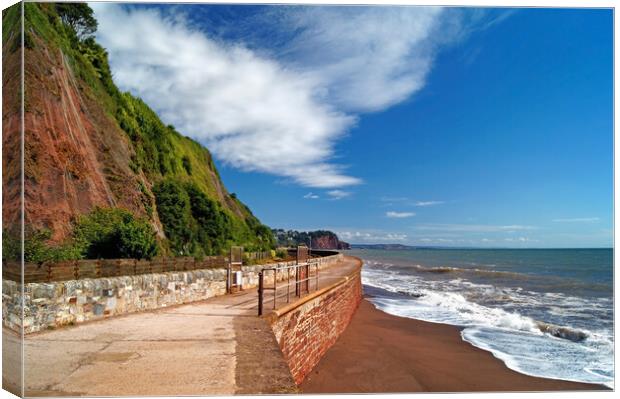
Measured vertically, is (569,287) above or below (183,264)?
below

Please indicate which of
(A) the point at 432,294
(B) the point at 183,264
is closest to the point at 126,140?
(B) the point at 183,264

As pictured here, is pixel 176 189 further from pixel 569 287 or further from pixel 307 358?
pixel 569 287

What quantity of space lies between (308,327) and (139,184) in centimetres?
959

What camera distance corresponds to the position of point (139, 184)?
16234 millimetres

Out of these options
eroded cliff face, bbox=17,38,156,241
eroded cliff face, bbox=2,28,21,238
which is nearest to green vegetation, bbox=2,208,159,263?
eroded cliff face, bbox=17,38,156,241

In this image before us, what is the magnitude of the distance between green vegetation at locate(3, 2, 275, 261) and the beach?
568 cm

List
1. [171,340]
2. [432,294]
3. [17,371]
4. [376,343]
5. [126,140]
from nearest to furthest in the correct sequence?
[17,371] < [171,340] < [376,343] < [126,140] < [432,294]

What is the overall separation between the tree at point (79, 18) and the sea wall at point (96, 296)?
1176 centimetres

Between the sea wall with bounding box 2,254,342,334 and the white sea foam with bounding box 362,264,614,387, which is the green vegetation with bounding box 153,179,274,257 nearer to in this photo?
the sea wall with bounding box 2,254,342,334

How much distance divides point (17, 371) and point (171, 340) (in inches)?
76.5

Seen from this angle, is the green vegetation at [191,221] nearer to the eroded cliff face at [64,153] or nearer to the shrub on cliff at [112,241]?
the eroded cliff face at [64,153]

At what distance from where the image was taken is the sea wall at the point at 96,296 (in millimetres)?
6121

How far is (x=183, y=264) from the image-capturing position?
10.9m

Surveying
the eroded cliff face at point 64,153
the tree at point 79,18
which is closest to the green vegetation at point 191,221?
the eroded cliff face at point 64,153
